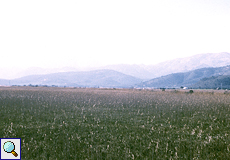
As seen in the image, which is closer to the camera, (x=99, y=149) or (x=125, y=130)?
(x=99, y=149)

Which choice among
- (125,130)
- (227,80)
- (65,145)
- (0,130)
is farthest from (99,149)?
(227,80)

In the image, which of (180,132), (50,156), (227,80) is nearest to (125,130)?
(180,132)

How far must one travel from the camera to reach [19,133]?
44.3 feet

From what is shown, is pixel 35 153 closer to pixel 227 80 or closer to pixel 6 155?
pixel 6 155

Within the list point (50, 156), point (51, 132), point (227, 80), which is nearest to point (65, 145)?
point (50, 156)

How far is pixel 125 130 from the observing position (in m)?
14.8

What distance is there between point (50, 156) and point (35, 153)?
2.82 ft

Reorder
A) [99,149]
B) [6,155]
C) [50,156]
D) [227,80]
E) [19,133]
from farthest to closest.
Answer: [227,80] → [19,133] → [99,149] → [50,156] → [6,155]

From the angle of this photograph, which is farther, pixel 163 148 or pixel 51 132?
pixel 51 132

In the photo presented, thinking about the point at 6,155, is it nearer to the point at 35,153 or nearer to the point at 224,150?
the point at 35,153

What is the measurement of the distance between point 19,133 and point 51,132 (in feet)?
6.59

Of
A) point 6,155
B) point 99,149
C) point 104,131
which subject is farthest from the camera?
point 104,131

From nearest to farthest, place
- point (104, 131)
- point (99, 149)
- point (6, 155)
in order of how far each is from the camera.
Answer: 1. point (6, 155)
2. point (99, 149)
3. point (104, 131)

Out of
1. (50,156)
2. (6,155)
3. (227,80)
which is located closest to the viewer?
(6,155)
